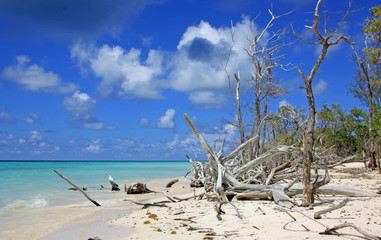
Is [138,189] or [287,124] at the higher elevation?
[287,124]

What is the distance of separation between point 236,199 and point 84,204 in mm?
5979

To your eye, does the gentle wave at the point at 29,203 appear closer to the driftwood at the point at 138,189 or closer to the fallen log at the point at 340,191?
the driftwood at the point at 138,189

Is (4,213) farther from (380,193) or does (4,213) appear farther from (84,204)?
(380,193)

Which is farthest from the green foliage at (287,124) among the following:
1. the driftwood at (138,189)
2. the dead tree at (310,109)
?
the driftwood at (138,189)

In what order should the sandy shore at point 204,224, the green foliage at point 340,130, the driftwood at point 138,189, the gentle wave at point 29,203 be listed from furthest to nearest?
1. the green foliage at point 340,130
2. the driftwood at point 138,189
3. the gentle wave at point 29,203
4. the sandy shore at point 204,224

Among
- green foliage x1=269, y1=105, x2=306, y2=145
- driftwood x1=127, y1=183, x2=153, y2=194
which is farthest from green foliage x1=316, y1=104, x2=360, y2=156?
driftwood x1=127, y1=183, x2=153, y2=194

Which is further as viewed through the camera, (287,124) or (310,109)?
(287,124)

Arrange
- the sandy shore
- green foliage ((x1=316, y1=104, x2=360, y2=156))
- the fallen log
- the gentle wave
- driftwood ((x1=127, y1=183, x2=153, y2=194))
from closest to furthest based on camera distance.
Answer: the sandy shore < the fallen log < the gentle wave < driftwood ((x1=127, y1=183, x2=153, y2=194)) < green foliage ((x1=316, y1=104, x2=360, y2=156))

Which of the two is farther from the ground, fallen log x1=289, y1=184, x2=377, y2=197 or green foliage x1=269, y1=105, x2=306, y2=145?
green foliage x1=269, y1=105, x2=306, y2=145

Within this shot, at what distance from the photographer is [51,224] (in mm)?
7336

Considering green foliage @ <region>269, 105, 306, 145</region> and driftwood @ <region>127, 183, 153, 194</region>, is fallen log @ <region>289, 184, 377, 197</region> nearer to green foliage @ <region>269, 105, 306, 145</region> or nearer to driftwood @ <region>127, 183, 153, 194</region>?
green foliage @ <region>269, 105, 306, 145</region>

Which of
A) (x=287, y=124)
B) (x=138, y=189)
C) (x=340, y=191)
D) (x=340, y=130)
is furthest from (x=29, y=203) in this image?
(x=340, y=130)

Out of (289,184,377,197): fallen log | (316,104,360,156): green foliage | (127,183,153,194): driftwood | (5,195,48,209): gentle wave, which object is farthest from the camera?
(316,104,360,156): green foliage

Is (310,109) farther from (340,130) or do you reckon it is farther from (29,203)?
(340,130)
